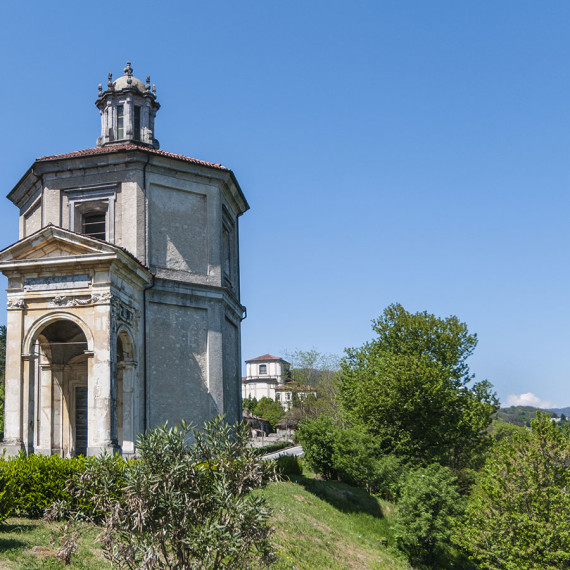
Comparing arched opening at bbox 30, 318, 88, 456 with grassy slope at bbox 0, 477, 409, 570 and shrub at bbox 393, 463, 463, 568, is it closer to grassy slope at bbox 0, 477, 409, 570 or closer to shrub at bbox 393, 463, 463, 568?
grassy slope at bbox 0, 477, 409, 570

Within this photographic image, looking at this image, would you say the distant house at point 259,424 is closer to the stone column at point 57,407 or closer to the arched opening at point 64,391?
the arched opening at point 64,391

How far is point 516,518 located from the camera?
20625 millimetres

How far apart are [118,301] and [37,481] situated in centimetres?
580

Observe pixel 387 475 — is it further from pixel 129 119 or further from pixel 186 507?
pixel 186 507

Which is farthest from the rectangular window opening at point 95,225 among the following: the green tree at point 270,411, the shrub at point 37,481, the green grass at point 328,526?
the green tree at point 270,411

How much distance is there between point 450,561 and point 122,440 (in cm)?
1687

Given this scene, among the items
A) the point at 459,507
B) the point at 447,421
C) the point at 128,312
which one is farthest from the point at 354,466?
the point at 128,312

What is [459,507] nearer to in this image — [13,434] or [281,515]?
[281,515]

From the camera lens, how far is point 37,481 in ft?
43.2

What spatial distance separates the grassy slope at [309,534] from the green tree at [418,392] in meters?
5.69

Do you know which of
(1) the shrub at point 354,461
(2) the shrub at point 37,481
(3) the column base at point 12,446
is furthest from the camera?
(1) the shrub at point 354,461

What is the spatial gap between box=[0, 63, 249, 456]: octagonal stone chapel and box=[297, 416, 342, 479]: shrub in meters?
6.23

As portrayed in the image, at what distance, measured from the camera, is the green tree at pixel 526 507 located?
1975 centimetres

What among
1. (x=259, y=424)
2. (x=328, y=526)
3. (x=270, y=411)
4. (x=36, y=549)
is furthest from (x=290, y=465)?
(x=270, y=411)
